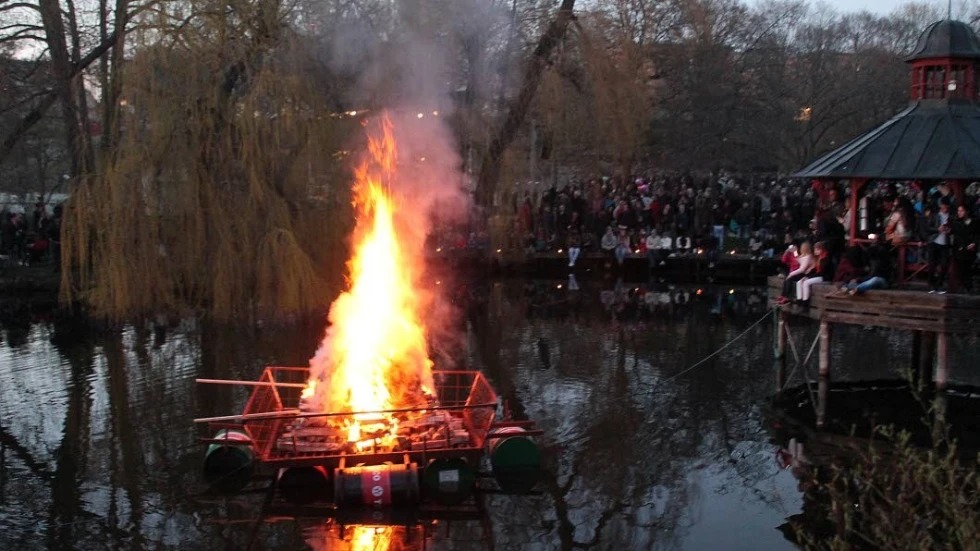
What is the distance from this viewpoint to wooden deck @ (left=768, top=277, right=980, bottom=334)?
13008mm

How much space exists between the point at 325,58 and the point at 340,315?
8041 mm

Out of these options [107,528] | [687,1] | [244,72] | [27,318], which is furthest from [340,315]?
[687,1]

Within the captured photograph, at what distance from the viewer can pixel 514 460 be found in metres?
12.4

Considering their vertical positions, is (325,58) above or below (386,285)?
above

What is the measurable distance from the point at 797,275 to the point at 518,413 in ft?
16.5

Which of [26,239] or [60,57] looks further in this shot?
[26,239]

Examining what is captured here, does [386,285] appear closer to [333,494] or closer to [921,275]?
[333,494]

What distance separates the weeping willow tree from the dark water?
4.58ft

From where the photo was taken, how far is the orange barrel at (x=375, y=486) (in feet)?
37.7

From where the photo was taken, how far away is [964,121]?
15102 millimetres

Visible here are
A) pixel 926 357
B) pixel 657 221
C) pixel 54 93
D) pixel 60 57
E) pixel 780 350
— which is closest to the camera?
pixel 780 350

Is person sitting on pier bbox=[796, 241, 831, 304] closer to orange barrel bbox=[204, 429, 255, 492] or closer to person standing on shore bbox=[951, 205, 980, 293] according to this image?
person standing on shore bbox=[951, 205, 980, 293]

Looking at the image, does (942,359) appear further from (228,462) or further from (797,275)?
(228,462)

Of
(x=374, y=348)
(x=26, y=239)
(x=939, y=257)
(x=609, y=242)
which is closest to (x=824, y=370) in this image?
(x=939, y=257)
